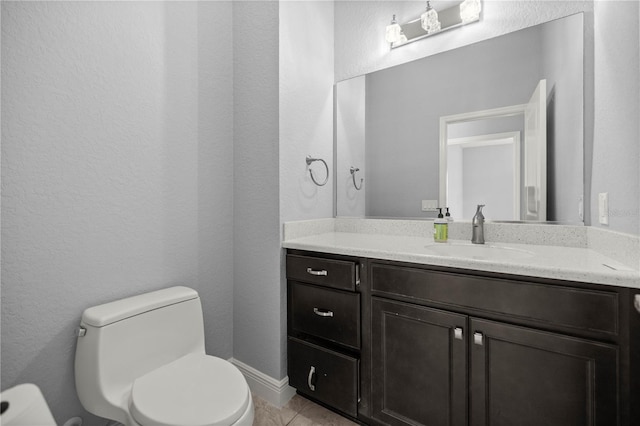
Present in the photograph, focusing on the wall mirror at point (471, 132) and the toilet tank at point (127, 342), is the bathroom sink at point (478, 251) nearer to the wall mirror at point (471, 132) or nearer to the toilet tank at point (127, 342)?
the wall mirror at point (471, 132)

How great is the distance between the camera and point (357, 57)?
78.4 inches

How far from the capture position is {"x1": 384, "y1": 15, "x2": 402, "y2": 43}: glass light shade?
1804 mm

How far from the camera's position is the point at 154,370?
120 centimetres

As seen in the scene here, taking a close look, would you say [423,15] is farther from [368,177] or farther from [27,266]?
[27,266]

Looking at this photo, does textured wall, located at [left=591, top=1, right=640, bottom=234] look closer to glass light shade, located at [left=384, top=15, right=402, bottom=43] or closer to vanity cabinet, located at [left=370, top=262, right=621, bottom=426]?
vanity cabinet, located at [left=370, top=262, right=621, bottom=426]

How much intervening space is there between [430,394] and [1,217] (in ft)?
5.71

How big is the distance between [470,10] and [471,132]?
0.66 metres

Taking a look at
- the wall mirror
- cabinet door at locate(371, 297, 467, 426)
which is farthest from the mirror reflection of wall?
cabinet door at locate(371, 297, 467, 426)

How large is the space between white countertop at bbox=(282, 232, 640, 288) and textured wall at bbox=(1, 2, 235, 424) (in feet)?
2.14

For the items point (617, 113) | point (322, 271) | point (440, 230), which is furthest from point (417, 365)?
point (617, 113)

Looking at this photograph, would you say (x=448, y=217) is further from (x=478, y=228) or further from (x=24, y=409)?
(x=24, y=409)

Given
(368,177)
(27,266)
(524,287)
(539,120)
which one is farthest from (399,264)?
(27,266)

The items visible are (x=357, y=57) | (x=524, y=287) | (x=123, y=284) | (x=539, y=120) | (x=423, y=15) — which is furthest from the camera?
(x=357, y=57)

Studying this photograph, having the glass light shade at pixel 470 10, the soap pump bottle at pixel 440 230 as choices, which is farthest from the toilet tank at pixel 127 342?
the glass light shade at pixel 470 10
